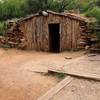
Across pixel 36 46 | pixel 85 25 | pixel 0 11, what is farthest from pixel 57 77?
pixel 0 11

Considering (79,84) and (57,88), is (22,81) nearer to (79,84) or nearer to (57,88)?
(57,88)

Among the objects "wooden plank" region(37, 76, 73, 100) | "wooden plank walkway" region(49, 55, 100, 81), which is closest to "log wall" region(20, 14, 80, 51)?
"wooden plank walkway" region(49, 55, 100, 81)

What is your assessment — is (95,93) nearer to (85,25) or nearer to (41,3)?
(85,25)

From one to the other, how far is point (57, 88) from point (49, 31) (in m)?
8.11

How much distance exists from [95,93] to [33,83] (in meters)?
2.22

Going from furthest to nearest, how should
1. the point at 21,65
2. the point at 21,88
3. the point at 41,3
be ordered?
the point at 41,3
the point at 21,65
the point at 21,88

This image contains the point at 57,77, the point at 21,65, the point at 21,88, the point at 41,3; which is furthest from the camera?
the point at 41,3

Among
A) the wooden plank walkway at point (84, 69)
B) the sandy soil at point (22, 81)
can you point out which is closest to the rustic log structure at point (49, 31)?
the sandy soil at point (22, 81)

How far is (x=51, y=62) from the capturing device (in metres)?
11.2

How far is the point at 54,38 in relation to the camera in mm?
16328

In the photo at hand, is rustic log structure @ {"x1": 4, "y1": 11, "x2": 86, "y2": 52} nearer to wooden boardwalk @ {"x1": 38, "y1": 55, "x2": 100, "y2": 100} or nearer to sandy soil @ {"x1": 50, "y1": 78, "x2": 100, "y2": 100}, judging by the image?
wooden boardwalk @ {"x1": 38, "y1": 55, "x2": 100, "y2": 100}

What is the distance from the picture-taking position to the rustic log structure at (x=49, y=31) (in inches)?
559

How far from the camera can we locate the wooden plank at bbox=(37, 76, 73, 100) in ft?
22.1

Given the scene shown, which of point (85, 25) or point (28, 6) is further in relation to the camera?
point (28, 6)
